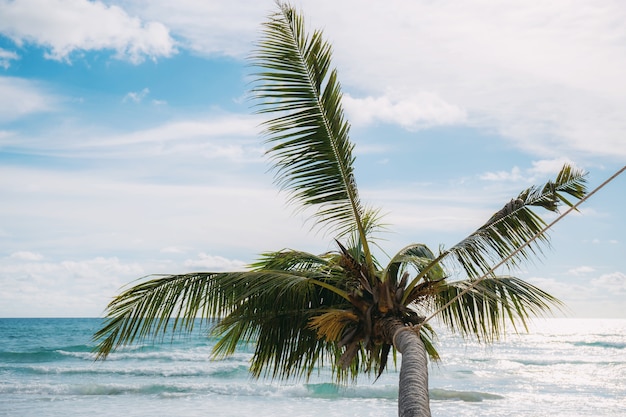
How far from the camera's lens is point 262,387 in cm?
1975

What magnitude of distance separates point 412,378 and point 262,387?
16264 millimetres

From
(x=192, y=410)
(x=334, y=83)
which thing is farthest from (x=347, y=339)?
(x=192, y=410)

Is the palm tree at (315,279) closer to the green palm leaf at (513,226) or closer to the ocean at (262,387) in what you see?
the green palm leaf at (513,226)

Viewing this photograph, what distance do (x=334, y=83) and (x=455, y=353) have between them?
84.0 feet

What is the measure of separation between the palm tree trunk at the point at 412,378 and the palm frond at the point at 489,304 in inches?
57.1

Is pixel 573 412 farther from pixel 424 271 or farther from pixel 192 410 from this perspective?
pixel 424 271

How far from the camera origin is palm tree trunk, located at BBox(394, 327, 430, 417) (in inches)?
156

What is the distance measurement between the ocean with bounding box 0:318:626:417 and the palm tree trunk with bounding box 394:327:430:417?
6.52m

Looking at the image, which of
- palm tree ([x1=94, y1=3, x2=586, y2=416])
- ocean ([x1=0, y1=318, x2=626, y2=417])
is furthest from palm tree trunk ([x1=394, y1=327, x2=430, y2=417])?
ocean ([x1=0, y1=318, x2=626, y2=417])

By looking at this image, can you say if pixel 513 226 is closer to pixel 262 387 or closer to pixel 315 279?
pixel 315 279

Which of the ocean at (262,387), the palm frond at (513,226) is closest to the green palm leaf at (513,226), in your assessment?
the palm frond at (513,226)

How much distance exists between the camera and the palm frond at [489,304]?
6.36m

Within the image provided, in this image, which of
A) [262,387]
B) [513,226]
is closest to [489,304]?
[513,226]

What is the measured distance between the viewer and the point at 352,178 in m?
6.60
